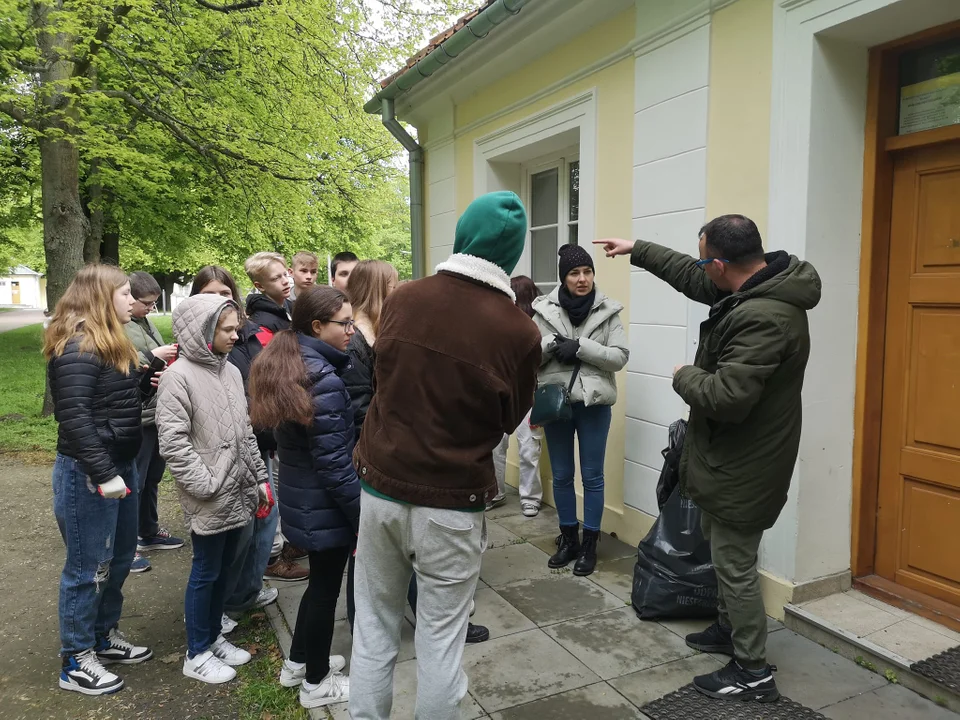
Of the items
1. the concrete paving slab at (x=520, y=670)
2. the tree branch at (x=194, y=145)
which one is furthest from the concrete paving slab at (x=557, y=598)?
the tree branch at (x=194, y=145)

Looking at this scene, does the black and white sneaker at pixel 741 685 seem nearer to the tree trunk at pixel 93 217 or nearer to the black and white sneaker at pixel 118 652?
the black and white sneaker at pixel 118 652

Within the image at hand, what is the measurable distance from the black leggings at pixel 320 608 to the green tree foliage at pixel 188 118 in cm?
771

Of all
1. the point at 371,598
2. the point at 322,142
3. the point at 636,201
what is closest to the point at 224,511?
the point at 371,598

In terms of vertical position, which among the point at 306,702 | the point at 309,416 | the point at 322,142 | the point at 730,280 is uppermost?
the point at 322,142

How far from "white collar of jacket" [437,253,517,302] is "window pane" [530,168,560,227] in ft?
12.1

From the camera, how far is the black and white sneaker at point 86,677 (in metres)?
2.96

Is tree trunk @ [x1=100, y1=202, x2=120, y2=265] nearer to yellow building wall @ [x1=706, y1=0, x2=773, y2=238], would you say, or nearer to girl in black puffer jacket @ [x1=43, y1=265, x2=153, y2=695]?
girl in black puffer jacket @ [x1=43, y1=265, x2=153, y2=695]

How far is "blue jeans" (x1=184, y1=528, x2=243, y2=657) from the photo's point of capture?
293cm

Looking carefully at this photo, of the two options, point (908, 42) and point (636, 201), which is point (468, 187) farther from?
point (908, 42)

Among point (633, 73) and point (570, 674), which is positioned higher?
point (633, 73)

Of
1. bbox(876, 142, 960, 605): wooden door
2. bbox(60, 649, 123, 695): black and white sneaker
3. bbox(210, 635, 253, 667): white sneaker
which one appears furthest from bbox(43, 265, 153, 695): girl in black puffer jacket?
bbox(876, 142, 960, 605): wooden door

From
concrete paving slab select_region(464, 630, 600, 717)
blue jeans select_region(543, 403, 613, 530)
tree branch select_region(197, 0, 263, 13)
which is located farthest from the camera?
tree branch select_region(197, 0, 263, 13)

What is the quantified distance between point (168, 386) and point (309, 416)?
0.71 m

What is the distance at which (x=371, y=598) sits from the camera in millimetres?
2125
